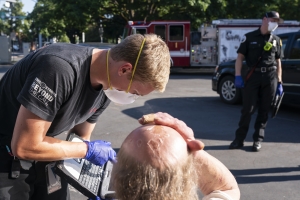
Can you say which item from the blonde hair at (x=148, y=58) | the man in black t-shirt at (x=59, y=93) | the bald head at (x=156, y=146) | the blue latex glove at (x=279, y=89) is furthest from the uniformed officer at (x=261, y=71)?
the bald head at (x=156, y=146)

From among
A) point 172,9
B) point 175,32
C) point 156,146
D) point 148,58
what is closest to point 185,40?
point 175,32

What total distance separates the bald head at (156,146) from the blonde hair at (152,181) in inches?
0.6

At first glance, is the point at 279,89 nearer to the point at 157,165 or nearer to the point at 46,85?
the point at 46,85

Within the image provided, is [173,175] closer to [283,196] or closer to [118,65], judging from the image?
[118,65]

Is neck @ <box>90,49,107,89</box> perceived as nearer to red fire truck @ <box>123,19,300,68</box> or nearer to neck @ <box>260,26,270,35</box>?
neck @ <box>260,26,270,35</box>

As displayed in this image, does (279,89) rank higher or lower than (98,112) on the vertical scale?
lower

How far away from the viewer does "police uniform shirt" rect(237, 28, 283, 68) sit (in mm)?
5676

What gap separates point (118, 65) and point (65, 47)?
296 mm

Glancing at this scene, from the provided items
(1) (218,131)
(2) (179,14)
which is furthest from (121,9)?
(1) (218,131)

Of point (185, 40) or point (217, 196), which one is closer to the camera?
point (217, 196)

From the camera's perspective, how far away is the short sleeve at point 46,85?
1854 mm

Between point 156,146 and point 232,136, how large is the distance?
570cm

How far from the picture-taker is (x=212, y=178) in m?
1.53

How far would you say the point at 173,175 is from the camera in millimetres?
1148
